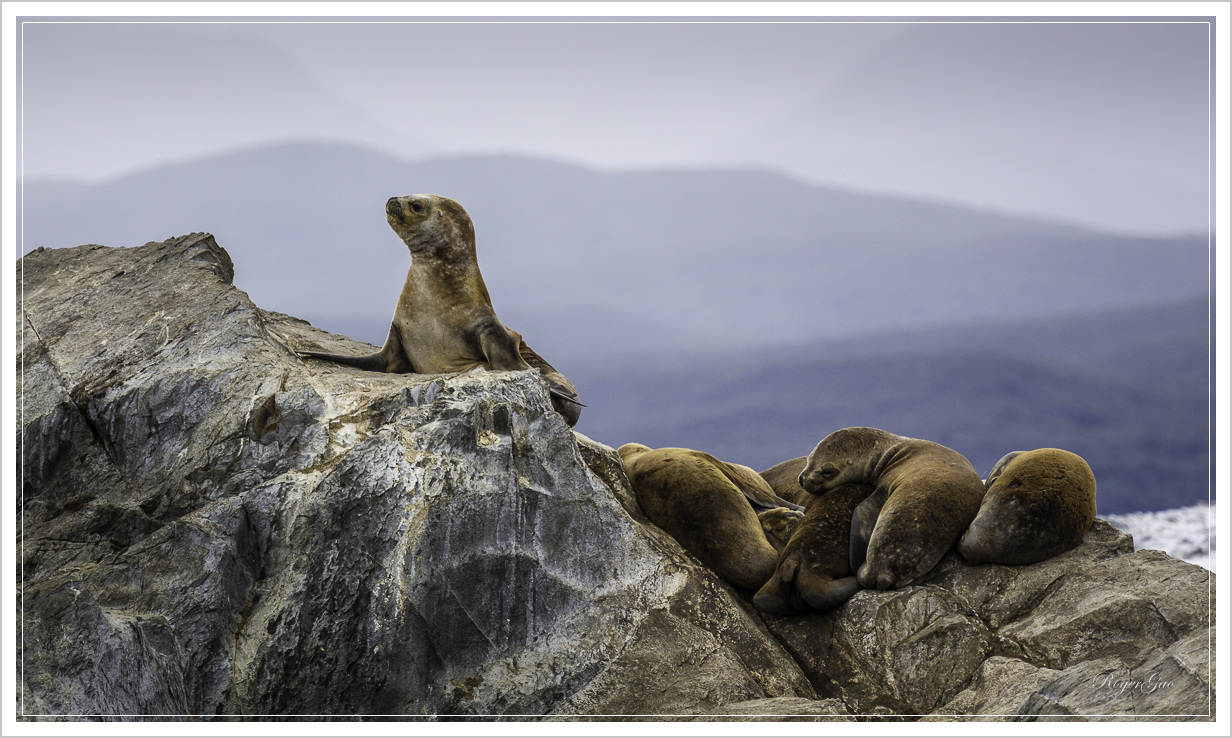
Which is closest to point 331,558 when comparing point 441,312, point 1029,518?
point 441,312

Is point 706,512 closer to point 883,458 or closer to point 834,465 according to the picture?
point 834,465

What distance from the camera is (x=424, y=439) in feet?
16.4

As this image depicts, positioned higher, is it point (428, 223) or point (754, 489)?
point (428, 223)

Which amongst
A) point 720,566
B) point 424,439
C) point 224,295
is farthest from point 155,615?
point 720,566

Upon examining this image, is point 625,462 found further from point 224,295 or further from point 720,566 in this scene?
point 224,295

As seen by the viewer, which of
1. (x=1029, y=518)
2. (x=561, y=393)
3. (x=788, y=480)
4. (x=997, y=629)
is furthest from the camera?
(x=788, y=480)

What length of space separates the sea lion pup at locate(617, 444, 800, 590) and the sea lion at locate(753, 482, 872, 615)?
0.16 m

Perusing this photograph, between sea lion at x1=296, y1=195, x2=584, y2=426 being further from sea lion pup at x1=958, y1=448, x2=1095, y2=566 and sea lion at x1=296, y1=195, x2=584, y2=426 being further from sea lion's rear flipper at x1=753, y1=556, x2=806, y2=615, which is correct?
sea lion pup at x1=958, y1=448, x2=1095, y2=566

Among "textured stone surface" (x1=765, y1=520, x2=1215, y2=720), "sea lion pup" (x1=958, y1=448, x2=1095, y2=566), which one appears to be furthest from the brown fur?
"sea lion pup" (x1=958, y1=448, x2=1095, y2=566)

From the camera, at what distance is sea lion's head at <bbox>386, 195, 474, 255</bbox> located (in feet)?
21.2

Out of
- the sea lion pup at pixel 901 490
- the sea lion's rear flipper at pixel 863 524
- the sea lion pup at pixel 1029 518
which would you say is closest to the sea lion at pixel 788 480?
the sea lion pup at pixel 901 490

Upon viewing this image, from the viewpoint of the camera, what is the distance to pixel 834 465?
6246mm

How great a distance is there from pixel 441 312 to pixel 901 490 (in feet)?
10.4

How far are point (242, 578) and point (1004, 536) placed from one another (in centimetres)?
406
